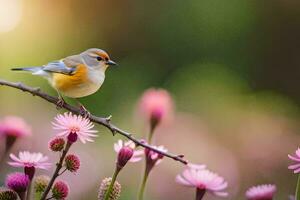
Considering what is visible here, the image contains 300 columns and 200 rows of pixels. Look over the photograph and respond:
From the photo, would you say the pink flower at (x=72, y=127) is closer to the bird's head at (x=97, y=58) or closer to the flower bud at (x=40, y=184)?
the flower bud at (x=40, y=184)

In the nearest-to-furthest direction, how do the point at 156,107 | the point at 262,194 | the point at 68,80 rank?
the point at 262,194 < the point at 156,107 < the point at 68,80

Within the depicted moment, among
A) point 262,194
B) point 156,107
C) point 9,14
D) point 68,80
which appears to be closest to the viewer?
point 262,194

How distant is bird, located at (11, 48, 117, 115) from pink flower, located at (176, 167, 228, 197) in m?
0.23

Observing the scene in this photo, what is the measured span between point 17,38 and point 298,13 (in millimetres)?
907

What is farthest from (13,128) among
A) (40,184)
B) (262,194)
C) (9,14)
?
(9,14)

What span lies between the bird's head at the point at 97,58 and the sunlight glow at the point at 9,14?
3.31ft

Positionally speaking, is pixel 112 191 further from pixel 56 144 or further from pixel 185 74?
pixel 185 74

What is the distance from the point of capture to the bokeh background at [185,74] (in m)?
1.10

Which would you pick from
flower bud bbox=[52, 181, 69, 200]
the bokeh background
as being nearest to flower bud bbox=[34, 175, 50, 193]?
flower bud bbox=[52, 181, 69, 200]

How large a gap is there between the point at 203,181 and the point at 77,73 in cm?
30

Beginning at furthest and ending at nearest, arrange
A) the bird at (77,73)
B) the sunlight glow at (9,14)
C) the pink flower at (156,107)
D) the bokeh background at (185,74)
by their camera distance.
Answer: the sunlight glow at (9,14), the bokeh background at (185,74), the bird at (77,73), the pink flower at (156,107)

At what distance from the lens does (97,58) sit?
621mm

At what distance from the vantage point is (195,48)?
183 centimetres

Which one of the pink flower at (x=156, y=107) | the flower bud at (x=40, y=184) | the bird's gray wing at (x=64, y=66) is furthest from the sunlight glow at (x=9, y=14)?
the flower bud at (x=40, y=184)
